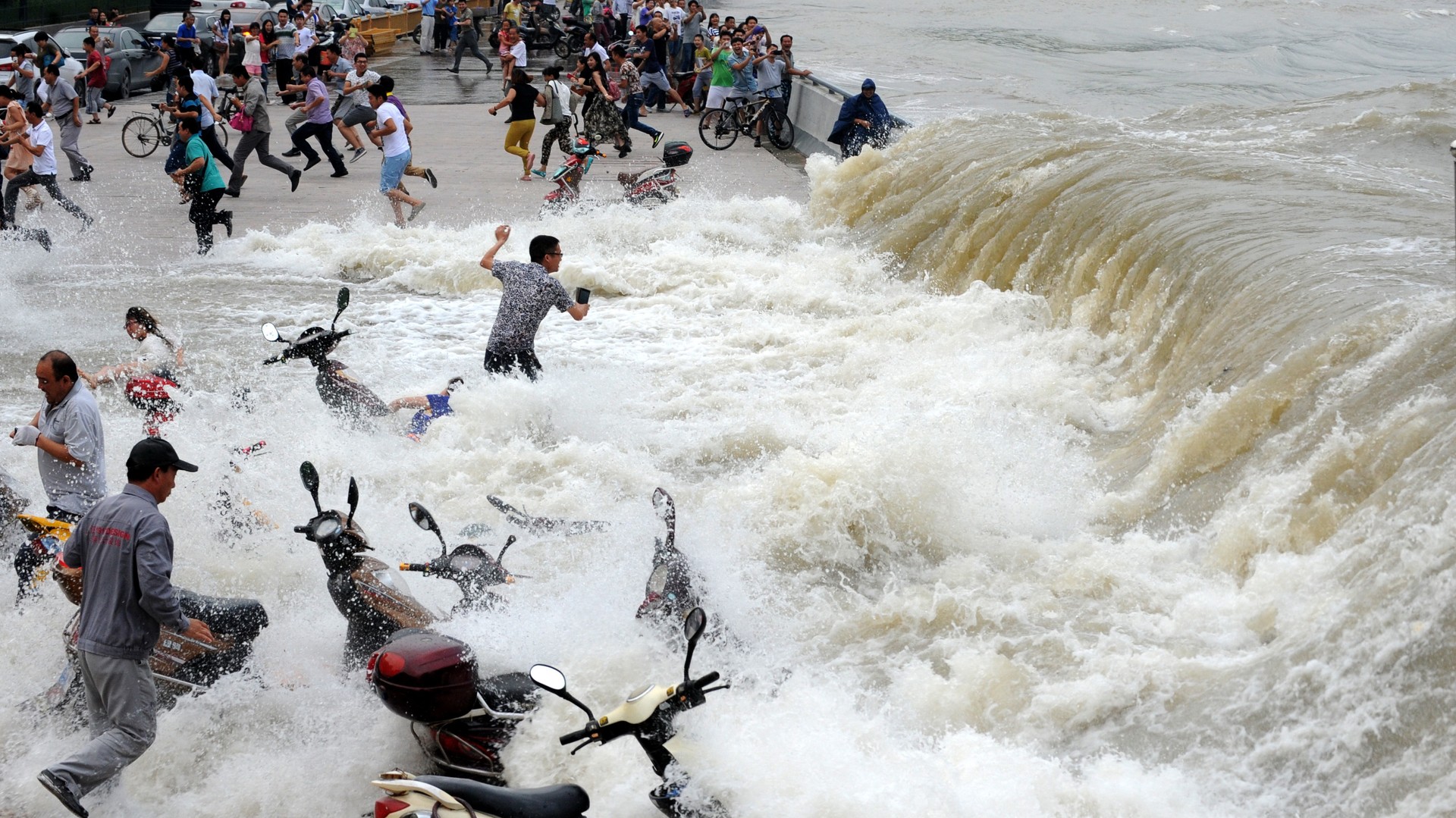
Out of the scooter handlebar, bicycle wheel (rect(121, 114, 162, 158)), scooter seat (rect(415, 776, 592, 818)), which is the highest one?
the scooter handlebar

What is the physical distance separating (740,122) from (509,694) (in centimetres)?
1722

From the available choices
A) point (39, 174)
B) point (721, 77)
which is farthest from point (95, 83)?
point (721, 77)

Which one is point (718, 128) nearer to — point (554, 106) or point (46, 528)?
point (554, 106)

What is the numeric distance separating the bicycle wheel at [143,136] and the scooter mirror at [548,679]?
18.5m

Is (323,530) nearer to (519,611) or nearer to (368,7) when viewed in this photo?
(519,611)

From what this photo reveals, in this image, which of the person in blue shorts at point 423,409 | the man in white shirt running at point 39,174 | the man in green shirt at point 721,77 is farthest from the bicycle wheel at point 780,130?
the person in blue shorts at point 423,409

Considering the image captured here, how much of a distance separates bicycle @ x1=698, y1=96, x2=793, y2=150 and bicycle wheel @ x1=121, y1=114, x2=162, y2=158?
846cm

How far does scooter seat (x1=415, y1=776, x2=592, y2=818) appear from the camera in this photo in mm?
3795

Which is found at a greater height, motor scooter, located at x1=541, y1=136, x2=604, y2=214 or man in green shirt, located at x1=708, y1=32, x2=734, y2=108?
man in green shirt, located at x1=708, y1=32, x2=734, y2=108

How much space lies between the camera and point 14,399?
9820 millimetres

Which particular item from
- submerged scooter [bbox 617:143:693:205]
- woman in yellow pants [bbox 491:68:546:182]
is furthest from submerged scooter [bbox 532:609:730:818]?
woman in yellow pants [bbox 491:68:546:182]

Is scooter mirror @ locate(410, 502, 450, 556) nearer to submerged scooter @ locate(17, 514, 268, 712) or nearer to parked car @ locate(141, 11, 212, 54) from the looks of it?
submerged scooter @ locate(17, 514, 268, 712)

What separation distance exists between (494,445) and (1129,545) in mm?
4127

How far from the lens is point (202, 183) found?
45.2 ft
